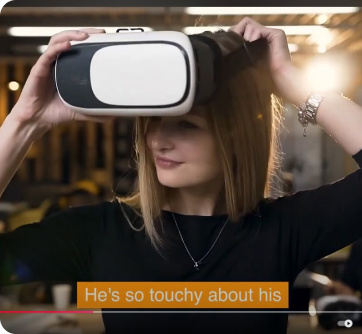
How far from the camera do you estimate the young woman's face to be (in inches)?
79.0

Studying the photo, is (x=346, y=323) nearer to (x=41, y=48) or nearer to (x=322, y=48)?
(x=322, y=48)

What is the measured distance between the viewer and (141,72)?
190cm

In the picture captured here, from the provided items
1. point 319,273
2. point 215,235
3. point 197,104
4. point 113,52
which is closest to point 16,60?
point 113,52

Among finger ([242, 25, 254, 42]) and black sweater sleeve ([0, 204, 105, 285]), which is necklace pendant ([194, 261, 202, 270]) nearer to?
black sweater sleeve ([0, 204, 105, 285])

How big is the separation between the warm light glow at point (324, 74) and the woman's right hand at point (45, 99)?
545mm

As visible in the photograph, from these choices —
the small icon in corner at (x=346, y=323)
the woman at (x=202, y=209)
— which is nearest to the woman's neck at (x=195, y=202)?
the woman at (x=202, y=209)

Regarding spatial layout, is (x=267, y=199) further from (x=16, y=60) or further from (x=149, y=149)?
(x=16, y=60)

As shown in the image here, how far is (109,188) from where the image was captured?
2088 mm

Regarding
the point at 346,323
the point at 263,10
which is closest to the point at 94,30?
the point at 263,10

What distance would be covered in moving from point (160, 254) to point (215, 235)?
15cm

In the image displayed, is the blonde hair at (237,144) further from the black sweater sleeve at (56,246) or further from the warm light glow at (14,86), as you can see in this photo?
the warm light glow at (14,86)

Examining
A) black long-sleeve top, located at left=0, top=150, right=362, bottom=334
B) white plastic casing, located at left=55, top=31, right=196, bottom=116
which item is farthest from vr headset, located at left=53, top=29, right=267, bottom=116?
black long-sleeve top, located at left=0, top=150, right=362, bottom=334

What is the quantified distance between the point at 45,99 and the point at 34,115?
0.05 m

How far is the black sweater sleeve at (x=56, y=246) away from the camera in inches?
81.0
